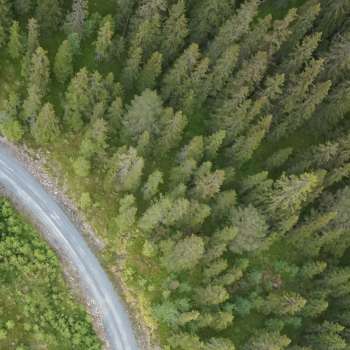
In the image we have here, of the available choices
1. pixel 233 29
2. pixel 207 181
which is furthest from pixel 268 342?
pixel 233 29

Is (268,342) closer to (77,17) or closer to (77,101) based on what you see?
(77,101)

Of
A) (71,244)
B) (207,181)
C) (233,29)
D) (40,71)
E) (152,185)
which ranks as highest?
(40,71)

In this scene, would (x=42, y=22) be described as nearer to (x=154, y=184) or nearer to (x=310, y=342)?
(x=154, y=184)

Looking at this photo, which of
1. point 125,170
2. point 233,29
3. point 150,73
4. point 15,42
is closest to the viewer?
point 125,170

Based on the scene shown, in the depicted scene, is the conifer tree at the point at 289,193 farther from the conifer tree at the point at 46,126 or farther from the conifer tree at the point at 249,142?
the conifer tree at the point at 46,126

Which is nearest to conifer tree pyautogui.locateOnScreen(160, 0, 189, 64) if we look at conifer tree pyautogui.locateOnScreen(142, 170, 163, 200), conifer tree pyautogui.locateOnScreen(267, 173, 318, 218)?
conifer tree pyautogui.locateOnScreen(142, 170, 163, 200)

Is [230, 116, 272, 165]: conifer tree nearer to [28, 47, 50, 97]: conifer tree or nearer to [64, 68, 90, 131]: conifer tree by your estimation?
[64, 68, 90, 131]: conifer tree

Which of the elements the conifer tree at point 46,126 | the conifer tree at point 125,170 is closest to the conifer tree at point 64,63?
the conifer tree at point 46,126
